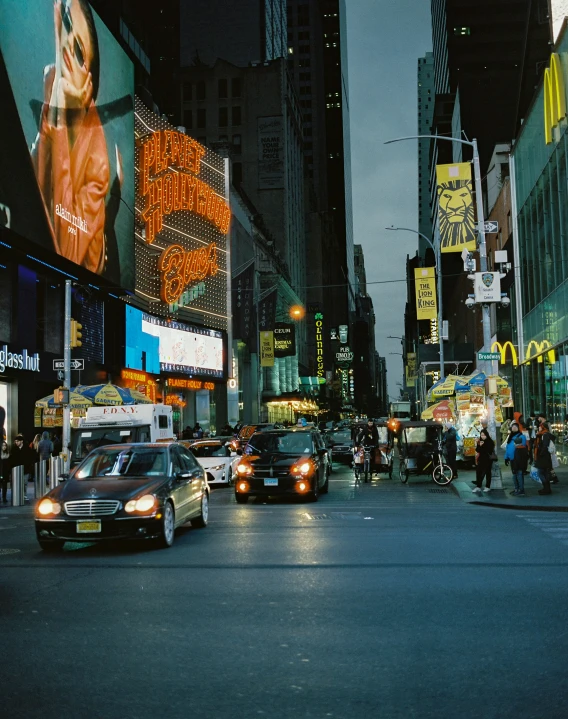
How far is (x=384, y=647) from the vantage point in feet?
21.9

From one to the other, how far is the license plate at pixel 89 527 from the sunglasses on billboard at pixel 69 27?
92.8 ft

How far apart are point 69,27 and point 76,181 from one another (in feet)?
A: 20.8

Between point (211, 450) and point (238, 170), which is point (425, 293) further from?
point (238, 170)

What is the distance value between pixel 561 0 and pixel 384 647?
113ft

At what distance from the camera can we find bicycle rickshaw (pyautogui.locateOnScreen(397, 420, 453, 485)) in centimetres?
2636

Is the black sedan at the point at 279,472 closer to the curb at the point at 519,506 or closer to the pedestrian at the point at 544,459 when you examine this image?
the curb at the point at 519,506

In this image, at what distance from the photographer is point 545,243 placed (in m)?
37.4

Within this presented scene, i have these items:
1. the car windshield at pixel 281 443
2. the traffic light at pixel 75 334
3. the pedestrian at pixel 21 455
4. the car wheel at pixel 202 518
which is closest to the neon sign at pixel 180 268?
the traffic light at pixel 75 334

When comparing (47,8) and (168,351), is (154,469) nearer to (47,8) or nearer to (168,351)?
(47,8)

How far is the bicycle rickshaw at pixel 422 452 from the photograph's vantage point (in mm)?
26359

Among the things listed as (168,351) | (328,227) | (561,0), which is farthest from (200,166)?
(328,227)

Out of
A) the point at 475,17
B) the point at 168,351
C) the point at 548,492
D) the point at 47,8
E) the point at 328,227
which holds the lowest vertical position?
the point at 548,492

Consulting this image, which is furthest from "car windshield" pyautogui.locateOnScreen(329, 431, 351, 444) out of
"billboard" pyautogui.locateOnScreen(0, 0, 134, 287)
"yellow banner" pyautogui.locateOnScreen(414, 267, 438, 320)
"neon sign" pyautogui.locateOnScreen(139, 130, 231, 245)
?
"neon sign" pyautogui.locateOnScreen(139, 130, 231, 245)

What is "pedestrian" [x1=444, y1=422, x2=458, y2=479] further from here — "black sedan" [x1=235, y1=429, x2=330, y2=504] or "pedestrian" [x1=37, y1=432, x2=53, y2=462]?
"pedestrian" [x1=37, y1=432, x2=53, y2=462]
